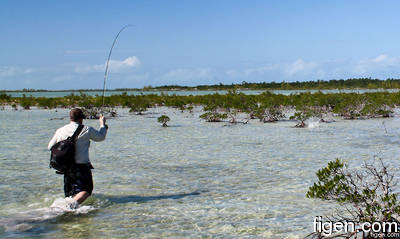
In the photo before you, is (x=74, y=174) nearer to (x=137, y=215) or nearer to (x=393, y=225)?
(x=137, y=215)

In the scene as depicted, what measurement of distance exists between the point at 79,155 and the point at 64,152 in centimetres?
23

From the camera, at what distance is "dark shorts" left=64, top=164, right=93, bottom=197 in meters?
5.78

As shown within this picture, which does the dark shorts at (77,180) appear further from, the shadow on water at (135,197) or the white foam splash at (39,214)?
the shadow on water at (135,197)

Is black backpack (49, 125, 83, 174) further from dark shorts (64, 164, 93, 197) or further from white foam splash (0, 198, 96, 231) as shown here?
white foam splash (0, 198, 96, 231)

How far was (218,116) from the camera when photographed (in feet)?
71.2

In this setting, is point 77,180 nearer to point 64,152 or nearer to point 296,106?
point 64,152

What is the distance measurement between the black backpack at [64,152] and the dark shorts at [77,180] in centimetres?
15

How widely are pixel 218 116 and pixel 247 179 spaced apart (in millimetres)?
13618

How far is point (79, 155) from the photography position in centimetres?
576

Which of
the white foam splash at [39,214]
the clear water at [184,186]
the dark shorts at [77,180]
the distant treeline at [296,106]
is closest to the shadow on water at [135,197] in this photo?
the clear water at [184,186]

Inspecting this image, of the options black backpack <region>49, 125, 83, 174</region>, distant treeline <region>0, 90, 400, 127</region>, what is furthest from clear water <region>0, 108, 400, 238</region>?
distant treeline <region>0, 90, 400, 127</region>

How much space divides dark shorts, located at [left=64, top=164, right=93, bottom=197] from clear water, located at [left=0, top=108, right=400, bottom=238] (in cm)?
32

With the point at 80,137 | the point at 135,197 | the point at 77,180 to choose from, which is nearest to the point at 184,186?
the point at 135,197

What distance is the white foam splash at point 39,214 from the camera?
542cm
